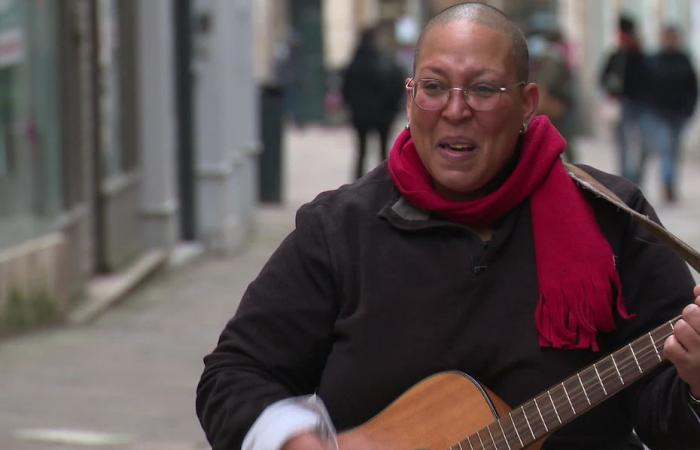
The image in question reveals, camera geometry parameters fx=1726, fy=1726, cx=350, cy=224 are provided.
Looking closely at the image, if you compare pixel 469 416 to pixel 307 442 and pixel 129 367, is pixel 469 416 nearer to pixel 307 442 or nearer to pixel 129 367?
pixel 307 442

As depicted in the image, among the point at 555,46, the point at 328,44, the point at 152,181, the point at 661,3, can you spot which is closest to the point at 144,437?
the point at 152,181

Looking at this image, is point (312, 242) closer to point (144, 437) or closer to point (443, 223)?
point (443, 223)

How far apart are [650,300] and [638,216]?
7.2 inches

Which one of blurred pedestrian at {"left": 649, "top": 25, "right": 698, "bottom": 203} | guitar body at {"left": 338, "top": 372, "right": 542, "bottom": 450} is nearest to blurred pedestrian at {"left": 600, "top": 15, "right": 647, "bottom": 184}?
blurred pedestrian at {"left": 649, "top": 25, "right": 698, "bottom": 203}

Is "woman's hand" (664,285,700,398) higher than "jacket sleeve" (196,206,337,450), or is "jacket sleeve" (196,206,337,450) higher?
"woman's hand" (664,285,700,398)

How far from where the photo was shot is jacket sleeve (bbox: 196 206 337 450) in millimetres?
3129

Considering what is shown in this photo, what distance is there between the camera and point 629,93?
52.2ft

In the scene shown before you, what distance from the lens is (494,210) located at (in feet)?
10.1

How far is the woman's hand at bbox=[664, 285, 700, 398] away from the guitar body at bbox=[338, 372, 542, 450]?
340mm

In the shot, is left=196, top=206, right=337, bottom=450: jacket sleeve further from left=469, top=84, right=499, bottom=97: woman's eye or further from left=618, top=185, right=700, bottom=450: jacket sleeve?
left=618, top=185, right=700, bottom=450: jacket sleeve

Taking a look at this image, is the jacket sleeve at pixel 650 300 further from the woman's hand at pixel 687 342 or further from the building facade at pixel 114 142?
the building facade at pixel 114 142

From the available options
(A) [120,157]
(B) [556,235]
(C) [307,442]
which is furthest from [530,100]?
(A) [120,157]

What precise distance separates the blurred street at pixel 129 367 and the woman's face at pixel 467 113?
3.81m

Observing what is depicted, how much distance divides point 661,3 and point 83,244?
70.4 ft
